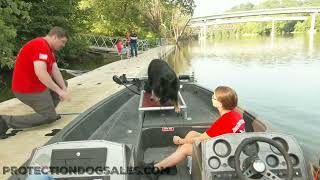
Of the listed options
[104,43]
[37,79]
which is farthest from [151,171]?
[104,43]

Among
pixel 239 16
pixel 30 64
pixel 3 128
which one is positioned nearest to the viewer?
pixel 30 64

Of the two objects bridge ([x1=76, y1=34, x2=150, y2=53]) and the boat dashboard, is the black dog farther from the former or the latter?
bridge ([x1=76, y1=34, x2=150, y2=53])

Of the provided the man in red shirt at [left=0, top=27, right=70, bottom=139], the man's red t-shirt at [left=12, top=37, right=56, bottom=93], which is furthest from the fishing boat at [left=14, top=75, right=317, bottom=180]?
the man's red t-shirt at [left=12, top=37, right=56, bottom=93]

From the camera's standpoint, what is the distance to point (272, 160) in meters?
3.01

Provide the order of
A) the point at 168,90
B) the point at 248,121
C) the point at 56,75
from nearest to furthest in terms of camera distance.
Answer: the point at 248,121 → the point at 168,90 → the point at 56,75

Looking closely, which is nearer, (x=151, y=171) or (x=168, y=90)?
(x=151, y=171)

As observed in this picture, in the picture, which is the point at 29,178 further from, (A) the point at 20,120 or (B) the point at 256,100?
(B) the point at 256,100

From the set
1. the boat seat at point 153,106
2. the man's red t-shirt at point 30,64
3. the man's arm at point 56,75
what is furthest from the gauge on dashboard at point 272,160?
the man's arm at point 56,75

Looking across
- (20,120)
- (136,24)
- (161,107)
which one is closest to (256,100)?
(161,107)

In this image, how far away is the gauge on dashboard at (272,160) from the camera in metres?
2.99

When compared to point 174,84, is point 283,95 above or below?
below

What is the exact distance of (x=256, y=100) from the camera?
1405cm

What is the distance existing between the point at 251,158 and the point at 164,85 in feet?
12.4

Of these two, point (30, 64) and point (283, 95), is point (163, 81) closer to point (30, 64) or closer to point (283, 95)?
point (30, 64)
